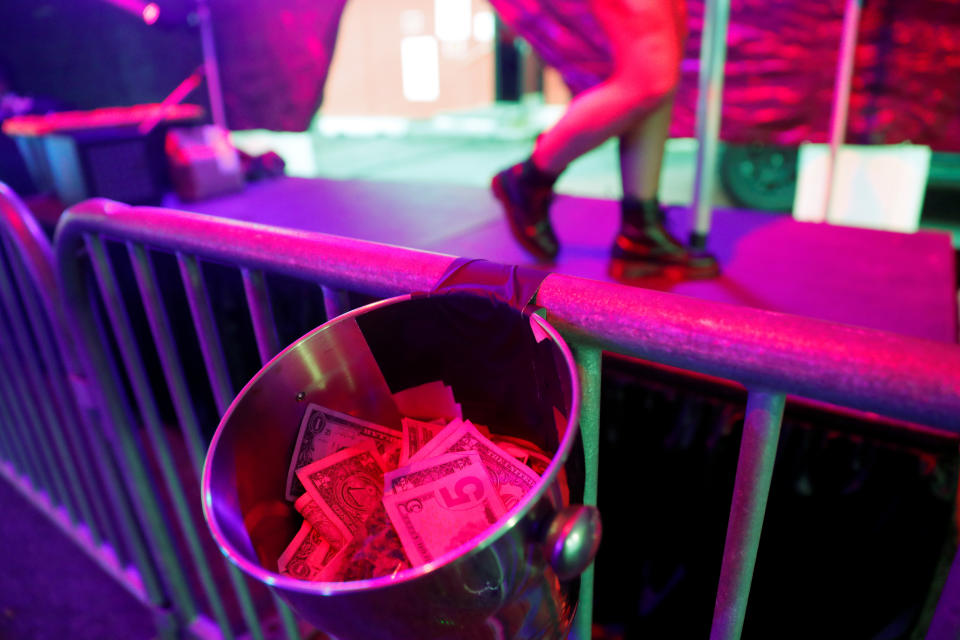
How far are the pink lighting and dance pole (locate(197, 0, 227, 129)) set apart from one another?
682 millimetres

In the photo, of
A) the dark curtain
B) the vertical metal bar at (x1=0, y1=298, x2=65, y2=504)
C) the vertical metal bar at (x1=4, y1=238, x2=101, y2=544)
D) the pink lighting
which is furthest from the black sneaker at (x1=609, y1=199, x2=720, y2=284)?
the dark curtain

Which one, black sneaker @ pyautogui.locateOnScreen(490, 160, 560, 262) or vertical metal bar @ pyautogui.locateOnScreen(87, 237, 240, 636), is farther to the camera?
black sneaker @ pyautogui.locateOnScreen(490, 160, 560, 262)

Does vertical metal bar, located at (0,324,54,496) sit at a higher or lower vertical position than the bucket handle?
lower

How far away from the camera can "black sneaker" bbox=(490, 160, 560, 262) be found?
1438 millimetres

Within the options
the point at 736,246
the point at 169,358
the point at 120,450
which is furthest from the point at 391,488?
the point at 736,246

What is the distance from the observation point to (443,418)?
556 mm

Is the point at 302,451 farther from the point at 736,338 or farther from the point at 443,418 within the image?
the point at 736,338

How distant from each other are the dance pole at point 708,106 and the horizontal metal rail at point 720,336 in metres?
1.11

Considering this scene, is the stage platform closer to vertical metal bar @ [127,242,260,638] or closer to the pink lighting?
vertical metal bar @ [127,242,260,638]

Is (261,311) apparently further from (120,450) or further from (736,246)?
(736,246)

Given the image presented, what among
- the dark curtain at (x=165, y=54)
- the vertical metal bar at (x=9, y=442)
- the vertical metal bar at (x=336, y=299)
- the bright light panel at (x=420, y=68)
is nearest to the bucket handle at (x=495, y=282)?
the vertical metal bar at (x=336, y=299)

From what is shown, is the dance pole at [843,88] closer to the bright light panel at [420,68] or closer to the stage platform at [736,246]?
the stage platform at [736,246]

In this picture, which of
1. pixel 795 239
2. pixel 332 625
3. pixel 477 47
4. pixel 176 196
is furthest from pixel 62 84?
pixel 477 47

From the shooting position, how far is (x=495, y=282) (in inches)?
17.6
